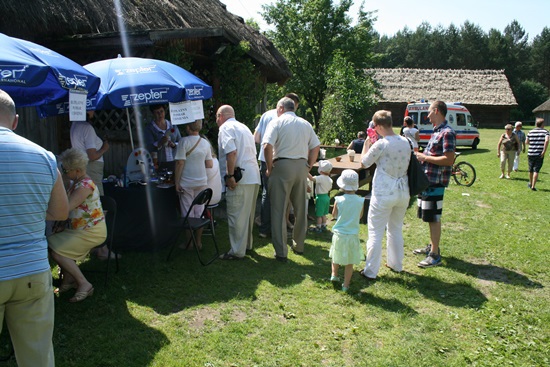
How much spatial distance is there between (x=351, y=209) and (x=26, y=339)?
3.09 metres

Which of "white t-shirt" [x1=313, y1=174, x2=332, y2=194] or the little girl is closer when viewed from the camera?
the little girl

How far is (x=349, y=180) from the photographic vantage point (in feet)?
14.8

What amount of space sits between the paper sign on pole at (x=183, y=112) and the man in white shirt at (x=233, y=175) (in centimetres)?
35

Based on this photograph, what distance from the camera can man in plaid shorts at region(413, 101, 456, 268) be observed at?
5066 mm

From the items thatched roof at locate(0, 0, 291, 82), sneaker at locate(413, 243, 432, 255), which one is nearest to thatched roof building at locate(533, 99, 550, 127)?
thatched roof at locate(0, 0, 291, 82)

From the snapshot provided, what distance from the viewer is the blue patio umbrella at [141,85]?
15.9 ft

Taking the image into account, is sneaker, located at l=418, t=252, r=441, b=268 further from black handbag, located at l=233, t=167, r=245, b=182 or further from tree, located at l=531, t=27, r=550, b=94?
tree, located at l=531, t=27, r=550, b=94

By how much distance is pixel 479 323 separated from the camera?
4.02 m

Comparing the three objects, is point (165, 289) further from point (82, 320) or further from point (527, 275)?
point (527, 275)

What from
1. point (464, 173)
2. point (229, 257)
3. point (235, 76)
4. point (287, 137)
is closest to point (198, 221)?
point (229, 257)

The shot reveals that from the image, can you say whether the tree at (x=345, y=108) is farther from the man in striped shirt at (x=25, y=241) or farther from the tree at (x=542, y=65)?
the tree at (x=542, y=65)

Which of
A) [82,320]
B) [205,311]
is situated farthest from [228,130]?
[82,320]

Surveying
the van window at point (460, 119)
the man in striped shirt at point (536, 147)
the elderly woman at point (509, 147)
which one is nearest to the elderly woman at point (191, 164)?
the man in striped shirt at point (536, 147)

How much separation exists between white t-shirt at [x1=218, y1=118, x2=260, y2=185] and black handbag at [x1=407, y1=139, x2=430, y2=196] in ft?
5.85
